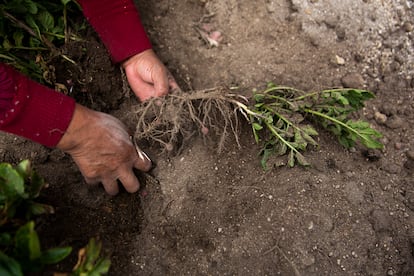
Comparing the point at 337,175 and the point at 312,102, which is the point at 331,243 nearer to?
the point at 337,175

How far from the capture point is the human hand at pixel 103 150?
4.32ft

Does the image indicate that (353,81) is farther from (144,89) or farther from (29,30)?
(29,30)

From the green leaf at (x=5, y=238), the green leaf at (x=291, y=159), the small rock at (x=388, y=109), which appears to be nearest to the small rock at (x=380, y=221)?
the green leaf at (x=291, y=159)

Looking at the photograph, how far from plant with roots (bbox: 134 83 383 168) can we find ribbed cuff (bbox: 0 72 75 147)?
31 cm

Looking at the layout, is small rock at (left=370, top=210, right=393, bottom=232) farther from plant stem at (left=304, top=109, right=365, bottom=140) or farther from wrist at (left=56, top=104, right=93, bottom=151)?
wrist at (left=56, top=104, right=93, bottom=151)

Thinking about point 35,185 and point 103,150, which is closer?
point 35,185

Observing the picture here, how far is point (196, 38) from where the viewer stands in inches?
72.0

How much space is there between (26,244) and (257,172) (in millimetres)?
849

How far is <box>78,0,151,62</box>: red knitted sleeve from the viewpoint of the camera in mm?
1557

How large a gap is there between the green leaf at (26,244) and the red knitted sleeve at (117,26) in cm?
88

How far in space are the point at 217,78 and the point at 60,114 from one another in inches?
28.0

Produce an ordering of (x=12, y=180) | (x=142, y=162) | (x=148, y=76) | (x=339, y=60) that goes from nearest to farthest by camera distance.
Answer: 1. (x=12, y=180)
2. (x=142, y=162)
3. (x=148, y=76)
4. (x=339, y=60)

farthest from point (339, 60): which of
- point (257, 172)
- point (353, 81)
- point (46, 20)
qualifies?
point (46, 20)

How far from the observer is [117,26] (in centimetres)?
159
